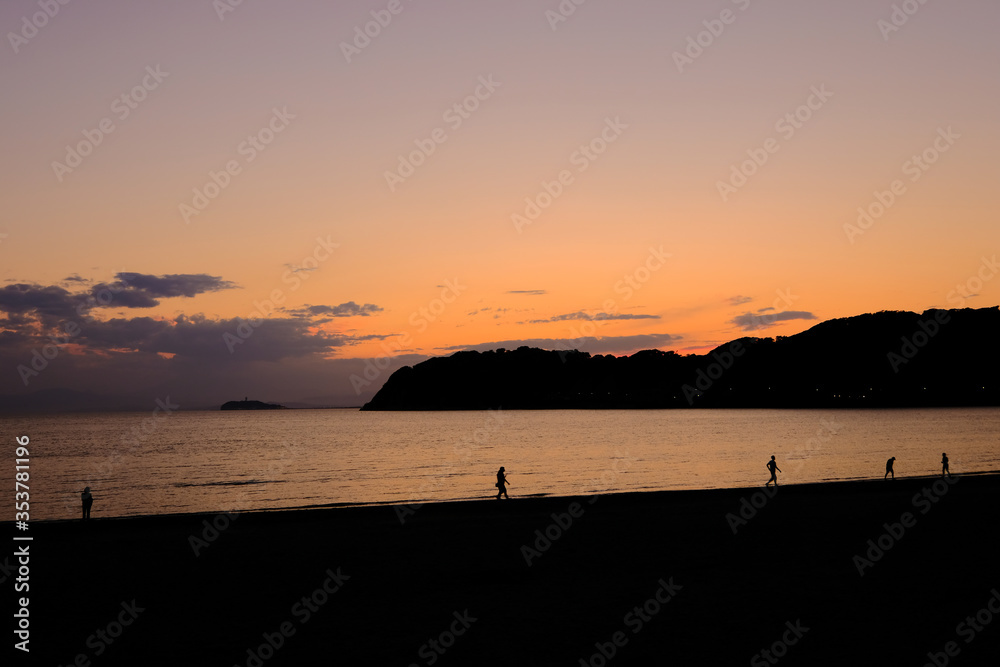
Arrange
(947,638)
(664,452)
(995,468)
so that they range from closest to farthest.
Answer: (947,638) < (995,468) < (664,452)

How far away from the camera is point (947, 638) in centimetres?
1205

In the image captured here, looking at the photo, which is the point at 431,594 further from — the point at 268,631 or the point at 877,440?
the point at 877,440

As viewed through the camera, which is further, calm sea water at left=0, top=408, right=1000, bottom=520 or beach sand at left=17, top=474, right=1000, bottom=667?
calm sea water at left=0, top=408, right=1000, bottom=520

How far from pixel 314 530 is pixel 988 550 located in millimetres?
19883

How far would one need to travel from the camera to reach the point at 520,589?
52.6ft

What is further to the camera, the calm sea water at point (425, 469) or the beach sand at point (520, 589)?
the calm sea water at point (425, 469)

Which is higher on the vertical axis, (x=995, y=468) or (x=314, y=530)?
(x=314, y=530)

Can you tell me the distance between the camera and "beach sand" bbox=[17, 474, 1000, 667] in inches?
469

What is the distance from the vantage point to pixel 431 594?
51.3ft

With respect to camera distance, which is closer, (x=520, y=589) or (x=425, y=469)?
(x=520, y=589)

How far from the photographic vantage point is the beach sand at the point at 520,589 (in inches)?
469

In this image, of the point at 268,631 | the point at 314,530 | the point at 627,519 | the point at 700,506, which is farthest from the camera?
the point at 700,506

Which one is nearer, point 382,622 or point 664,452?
point 382,622

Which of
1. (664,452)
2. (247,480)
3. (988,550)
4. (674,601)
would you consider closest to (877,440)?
(664,452)
